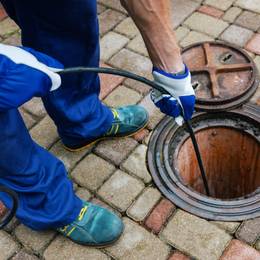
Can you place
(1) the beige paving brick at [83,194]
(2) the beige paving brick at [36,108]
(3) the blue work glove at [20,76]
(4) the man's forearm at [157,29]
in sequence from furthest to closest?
(2) the beige paving brick at [36,108]
(1) the beige paving brick at [83,194]
(4) the man's forearm at [157,29]
(3) the blue work glove at [20,76]

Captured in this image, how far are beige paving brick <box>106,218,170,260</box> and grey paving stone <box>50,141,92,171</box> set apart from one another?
20.7 inches

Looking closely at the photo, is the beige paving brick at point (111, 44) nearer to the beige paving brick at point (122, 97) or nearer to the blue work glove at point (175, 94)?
the beige paving brick at point (122, 97)

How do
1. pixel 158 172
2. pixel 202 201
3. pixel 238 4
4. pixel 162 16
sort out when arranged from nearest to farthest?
pixel 162 16, pixel 202 201, pixel 158 172, pixel 238 4

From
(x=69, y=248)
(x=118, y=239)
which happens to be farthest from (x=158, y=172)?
(x=69, y=248)

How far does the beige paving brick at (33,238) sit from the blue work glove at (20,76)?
0.87 meters

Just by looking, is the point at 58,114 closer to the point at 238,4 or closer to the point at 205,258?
the point at 205,258

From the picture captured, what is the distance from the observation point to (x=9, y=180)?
5.96ft

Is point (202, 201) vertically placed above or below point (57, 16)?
below

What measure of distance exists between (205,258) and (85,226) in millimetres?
592

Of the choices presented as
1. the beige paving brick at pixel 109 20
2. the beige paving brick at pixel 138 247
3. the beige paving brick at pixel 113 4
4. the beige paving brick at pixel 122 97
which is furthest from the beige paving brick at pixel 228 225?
the beige paving brick at pixel 113 4

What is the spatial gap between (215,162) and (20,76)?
1596 mm

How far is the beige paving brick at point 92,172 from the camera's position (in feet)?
7.66

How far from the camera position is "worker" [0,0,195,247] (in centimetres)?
156

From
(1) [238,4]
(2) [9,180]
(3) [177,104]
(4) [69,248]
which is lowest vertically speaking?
(4) [69,248]
